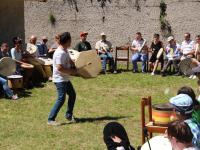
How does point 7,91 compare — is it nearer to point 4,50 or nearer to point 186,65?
point 4,50

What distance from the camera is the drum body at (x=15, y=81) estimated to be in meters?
12.1

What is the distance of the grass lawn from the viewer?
319 inches

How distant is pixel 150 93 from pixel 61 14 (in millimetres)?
7329

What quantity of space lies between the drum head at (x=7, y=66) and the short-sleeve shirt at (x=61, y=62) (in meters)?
3.43

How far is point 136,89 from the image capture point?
13.0m

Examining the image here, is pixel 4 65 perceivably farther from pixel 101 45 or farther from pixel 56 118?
pixel 101 45

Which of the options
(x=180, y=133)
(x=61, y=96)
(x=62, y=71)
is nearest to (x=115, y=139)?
→ (x=180, y=133)

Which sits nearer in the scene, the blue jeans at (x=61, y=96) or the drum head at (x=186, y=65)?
the blue jeans at (x=61, y=96)

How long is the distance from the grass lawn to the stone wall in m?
2.50

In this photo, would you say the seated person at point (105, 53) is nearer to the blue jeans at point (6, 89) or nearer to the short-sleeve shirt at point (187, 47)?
the short-sleeve shirt at point (187, 47)

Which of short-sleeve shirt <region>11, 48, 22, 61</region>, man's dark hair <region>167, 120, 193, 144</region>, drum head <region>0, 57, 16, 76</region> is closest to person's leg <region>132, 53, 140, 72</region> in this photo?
short-sleeve shirt <region>11, 48, 22, 61</region>

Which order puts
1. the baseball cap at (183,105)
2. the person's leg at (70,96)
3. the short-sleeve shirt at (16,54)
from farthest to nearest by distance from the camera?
the short-sleeve shirt at (16,54) < the person's leg at (70,96) < the baseball cap at (183,105)

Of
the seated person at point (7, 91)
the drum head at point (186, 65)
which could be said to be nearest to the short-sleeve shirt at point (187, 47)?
the drum head at point (186, 65)

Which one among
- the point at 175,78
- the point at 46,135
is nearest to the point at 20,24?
the point at 175,78
